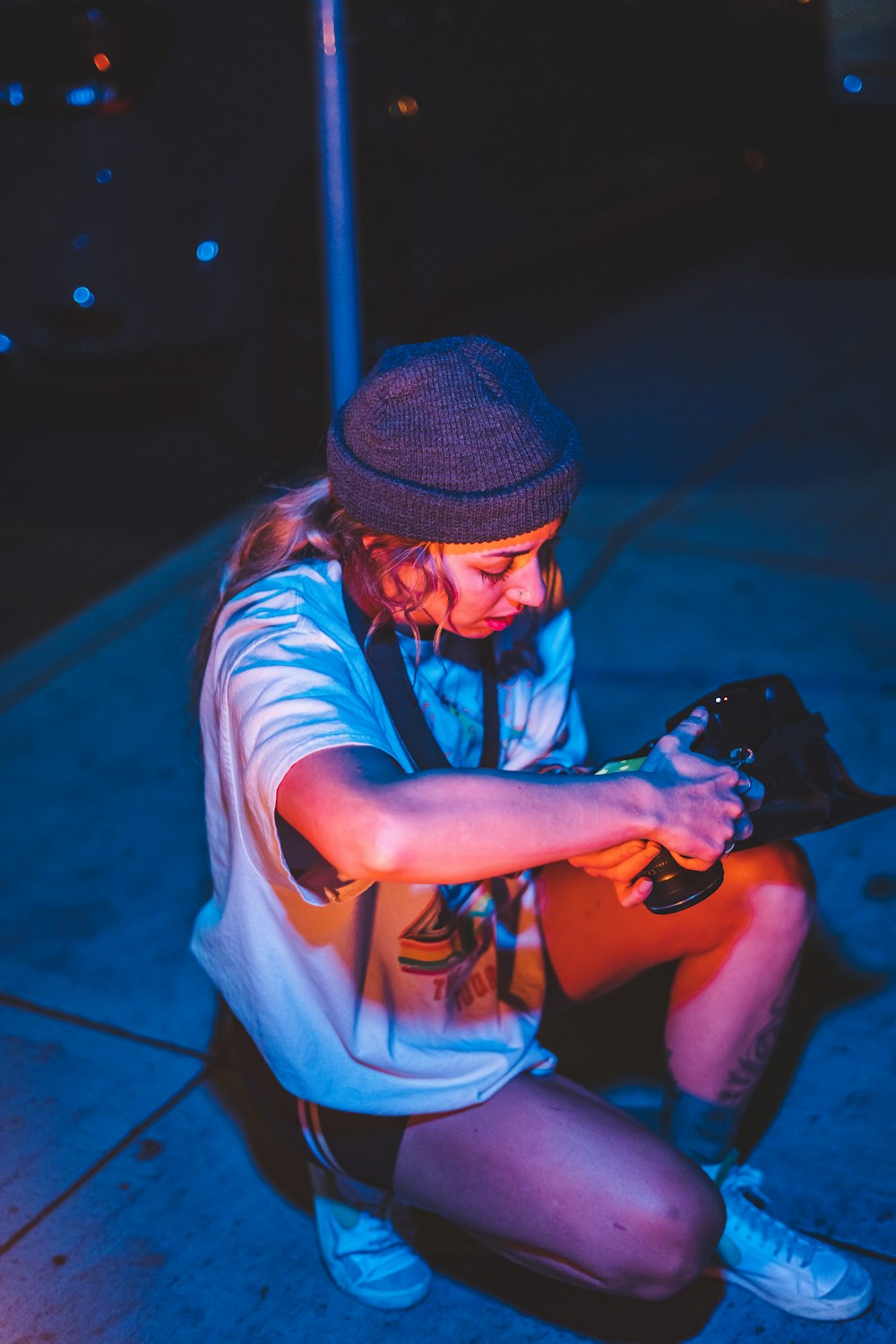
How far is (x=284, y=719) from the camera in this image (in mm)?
1534

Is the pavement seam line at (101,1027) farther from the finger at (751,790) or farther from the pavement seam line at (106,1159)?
the finger at (751,790)

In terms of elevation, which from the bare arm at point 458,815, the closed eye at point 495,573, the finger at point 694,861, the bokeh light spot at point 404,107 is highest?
the bokeh light spot at point 404,107

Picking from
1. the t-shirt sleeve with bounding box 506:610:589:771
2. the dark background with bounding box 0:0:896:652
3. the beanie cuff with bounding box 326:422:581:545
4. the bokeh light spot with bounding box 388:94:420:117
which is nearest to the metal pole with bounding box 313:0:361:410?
the t-shirt sleeve with bounding box 506:610:589:771

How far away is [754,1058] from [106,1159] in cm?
112

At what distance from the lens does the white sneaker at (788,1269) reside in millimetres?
1966

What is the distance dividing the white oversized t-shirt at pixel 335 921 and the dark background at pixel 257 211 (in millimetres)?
Answer: 2402

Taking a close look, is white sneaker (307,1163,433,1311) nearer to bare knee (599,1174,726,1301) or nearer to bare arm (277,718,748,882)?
bare knee (599,1174,726,1301)

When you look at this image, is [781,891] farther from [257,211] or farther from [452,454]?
[257,211]

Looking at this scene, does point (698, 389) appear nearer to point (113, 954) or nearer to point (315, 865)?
point (113, 954)

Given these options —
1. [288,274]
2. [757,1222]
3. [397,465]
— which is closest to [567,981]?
[757,1222]

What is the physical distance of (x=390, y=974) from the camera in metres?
1.81

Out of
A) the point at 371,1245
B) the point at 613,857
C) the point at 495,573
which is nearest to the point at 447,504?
the point at 495,573

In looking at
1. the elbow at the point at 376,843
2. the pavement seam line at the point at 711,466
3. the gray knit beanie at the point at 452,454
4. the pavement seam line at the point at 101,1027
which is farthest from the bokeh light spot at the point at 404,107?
the elbow at the point at 376,843

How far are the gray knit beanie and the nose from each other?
94 millimetres
